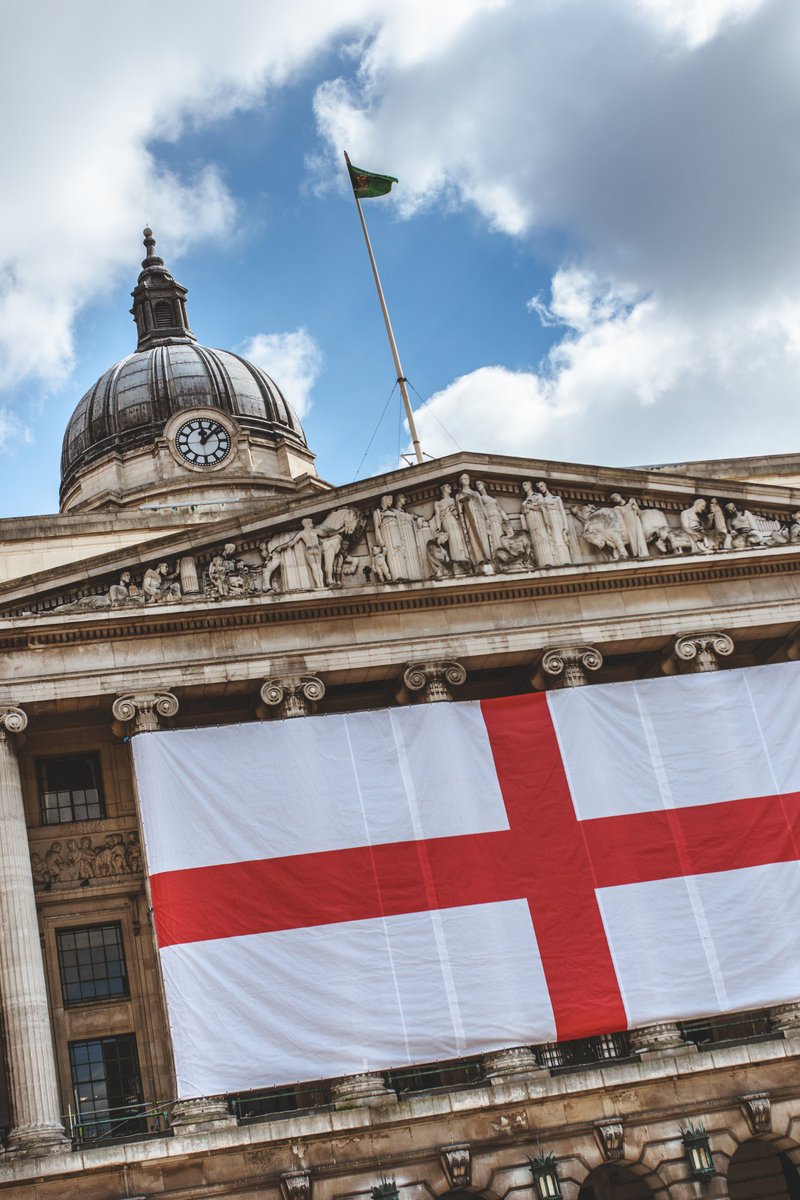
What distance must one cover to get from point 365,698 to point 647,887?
7754 mm

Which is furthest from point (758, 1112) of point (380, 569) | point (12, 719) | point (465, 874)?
point (12, 719)

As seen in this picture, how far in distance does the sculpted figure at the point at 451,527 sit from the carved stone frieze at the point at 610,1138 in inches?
480

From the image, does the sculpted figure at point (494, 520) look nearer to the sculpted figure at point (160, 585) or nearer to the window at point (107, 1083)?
the sculpted figure at point (160, 585)

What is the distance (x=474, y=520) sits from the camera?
3756 cm

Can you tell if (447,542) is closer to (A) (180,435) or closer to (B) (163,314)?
(A) (180,435)

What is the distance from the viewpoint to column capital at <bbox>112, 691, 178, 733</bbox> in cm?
3441

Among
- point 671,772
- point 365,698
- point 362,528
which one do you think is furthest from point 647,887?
point 362,528

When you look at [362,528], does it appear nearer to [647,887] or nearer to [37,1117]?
[647,887]

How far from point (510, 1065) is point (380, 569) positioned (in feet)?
36.2

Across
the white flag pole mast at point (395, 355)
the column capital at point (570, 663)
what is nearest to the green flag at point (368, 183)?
the white flag pole mast at point (395, 355)

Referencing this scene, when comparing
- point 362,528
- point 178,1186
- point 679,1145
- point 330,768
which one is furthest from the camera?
point 362,528

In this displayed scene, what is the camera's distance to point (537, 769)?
117ft

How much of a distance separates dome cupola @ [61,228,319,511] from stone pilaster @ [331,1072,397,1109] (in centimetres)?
2690

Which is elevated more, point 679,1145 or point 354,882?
point 354,882
